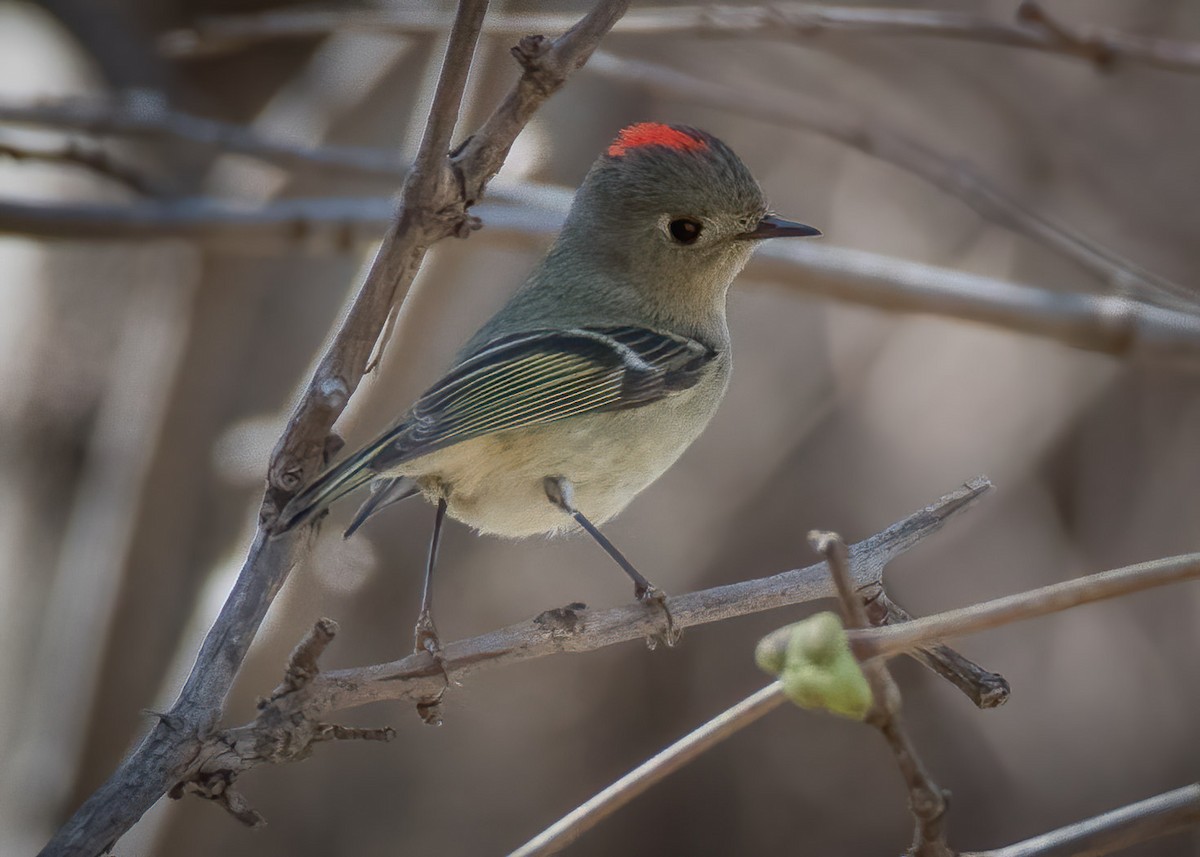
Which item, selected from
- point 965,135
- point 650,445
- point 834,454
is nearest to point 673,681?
point 834,454

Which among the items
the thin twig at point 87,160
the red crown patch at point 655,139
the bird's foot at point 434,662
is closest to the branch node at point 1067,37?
the red crown patch at point 655,139

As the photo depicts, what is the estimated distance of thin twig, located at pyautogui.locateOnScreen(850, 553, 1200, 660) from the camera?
1.03m

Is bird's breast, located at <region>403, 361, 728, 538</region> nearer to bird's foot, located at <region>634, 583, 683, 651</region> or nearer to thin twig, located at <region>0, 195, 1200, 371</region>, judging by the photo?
bird's foot, located at <region>634, 583, 683, 651</region>

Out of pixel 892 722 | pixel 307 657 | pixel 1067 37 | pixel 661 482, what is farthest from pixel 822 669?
pixel 661 482

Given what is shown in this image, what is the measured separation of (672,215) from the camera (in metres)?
2.87

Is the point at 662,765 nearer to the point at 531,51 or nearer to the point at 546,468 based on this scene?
the point at 531,51

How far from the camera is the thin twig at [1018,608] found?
3.37ft

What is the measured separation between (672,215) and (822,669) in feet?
6.54

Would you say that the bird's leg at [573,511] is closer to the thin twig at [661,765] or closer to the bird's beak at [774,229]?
the bird's beak at [774,229]

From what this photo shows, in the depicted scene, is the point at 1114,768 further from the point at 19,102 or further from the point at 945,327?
the point at 19,102

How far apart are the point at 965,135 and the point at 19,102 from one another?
3.52 m

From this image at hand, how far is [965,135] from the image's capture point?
16.0 ft

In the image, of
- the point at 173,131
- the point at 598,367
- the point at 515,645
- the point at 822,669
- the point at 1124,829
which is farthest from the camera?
the point at 173,131

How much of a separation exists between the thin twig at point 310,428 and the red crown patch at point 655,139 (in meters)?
1.16
